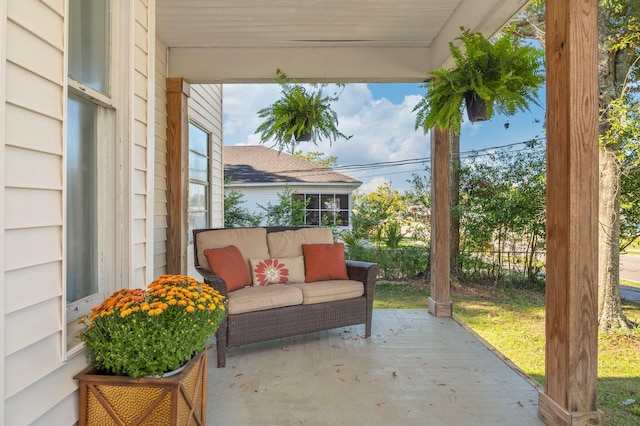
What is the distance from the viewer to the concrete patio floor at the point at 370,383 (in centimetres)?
225

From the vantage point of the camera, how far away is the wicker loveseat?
309cm

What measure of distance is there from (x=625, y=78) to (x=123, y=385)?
5908 millimetres

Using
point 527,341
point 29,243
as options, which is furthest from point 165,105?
point 527,341

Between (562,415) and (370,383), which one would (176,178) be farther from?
(562,415)

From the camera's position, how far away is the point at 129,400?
1602mm

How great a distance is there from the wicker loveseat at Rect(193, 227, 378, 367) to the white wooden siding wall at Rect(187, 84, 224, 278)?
4.50 ft

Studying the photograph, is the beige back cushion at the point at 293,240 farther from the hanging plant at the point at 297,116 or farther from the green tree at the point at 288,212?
the green tree at the point at 288,212

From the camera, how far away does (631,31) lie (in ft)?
15.4

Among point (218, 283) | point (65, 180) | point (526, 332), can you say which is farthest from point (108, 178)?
point (526, 332)

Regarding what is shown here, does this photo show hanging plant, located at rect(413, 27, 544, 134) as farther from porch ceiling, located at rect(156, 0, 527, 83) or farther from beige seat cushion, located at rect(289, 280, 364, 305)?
beige seat cushion, located at rect(289, 280, 364, 305)

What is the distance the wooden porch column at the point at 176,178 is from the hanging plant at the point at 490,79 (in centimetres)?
269

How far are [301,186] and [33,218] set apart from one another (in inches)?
327

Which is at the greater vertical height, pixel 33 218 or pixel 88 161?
pixel 88 161

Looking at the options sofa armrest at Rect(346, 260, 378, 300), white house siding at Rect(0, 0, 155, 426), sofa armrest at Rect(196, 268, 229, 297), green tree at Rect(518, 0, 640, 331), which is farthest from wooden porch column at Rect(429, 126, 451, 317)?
white house siding at Rect(0, 0, 155, 426)
